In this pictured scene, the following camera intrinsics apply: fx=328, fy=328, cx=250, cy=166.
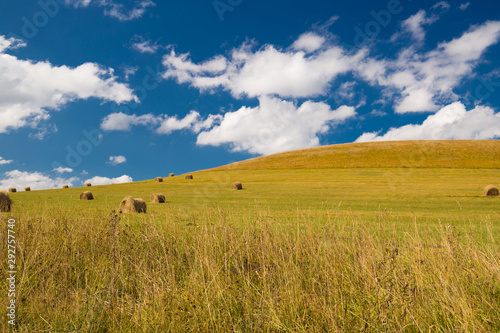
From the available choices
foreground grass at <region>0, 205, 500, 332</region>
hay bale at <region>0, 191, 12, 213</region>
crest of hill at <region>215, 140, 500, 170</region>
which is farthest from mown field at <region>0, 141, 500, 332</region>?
crest of hill at <region>215, 140, 500, 170</region>

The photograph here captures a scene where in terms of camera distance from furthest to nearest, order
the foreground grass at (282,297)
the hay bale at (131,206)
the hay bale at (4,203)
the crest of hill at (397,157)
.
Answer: the crest of hill at (397,157), the hay bale at (4,203), the hay bale at (131,206), the foreground grass at (282,297)

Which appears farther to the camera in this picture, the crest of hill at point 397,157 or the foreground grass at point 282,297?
the crest of hill at point 397,157

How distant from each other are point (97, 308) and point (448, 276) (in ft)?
21.8

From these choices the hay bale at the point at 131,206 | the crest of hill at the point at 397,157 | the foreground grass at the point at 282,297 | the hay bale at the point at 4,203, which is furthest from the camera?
the crest of hill at the point at 397,157

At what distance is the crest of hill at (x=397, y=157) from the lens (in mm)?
66250

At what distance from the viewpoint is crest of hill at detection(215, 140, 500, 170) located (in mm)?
66250

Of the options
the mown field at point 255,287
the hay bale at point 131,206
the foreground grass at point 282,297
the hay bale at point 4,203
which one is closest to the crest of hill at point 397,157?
the hay bale at point 131,206

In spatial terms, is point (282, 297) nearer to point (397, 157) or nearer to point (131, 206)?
point (131, 206)

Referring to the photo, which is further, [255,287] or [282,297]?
[255,287]

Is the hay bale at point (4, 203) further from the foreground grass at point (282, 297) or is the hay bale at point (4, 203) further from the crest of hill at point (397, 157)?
the crest of hill at point (397, 157)

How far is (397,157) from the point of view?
242 feet

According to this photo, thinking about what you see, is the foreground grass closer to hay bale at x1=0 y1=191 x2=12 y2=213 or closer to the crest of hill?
hay bale at x1=0 y1=191 x2=12 y2=213

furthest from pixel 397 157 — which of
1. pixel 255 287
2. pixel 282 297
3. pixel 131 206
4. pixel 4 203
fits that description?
pixel 282 297

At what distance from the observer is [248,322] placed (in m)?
5.71
